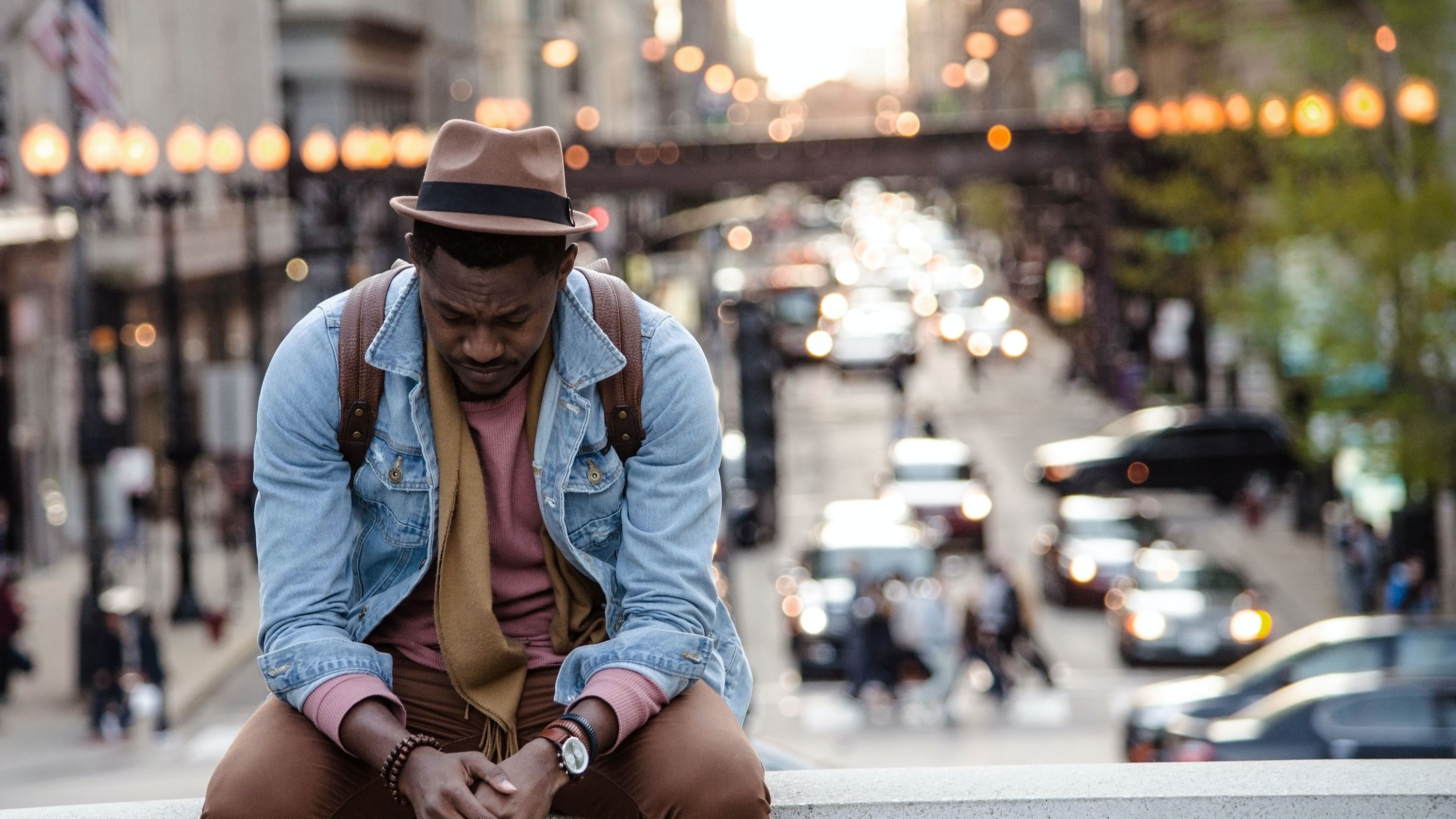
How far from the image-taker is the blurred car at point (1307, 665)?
1316 cm

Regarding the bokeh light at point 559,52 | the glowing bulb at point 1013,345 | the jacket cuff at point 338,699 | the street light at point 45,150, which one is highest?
the bokeh light at point 559,52

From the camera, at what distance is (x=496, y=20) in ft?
271

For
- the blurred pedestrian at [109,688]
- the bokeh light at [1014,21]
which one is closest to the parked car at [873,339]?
the blurred pedestrian at [109,688]

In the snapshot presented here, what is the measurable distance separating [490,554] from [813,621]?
19.9 meters

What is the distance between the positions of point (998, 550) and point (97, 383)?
16.2m

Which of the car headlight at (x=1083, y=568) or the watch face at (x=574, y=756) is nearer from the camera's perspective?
the watch face at (x=574, y=756)

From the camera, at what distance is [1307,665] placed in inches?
546

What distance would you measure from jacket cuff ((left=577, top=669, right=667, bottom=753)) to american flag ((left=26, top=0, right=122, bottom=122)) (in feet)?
66.8

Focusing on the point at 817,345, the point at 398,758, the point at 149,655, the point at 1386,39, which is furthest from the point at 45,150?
the point at 817,345

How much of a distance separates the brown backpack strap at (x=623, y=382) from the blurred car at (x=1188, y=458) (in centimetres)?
3321

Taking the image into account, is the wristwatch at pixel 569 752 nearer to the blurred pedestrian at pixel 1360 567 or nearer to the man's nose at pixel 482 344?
the man's nose at pixel 482 344

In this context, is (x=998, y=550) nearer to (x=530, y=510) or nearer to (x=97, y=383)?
(x=97, y=383)

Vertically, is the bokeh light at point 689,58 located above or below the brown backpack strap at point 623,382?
above

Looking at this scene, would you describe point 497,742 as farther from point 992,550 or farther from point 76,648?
point 992,550
